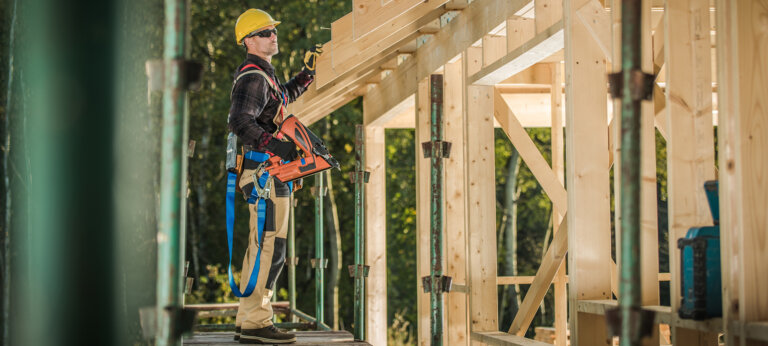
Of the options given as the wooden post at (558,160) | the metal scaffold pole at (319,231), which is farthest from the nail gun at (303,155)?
the metal scaffold pole at (319,231)

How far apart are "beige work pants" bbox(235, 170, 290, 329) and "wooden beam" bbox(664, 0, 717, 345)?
8.44 ft

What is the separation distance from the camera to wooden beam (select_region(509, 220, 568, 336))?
555 centimetres

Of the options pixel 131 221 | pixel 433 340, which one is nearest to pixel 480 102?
pixel 433 340

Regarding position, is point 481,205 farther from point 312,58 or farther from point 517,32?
point 312,58

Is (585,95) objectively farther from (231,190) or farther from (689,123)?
(231,190)

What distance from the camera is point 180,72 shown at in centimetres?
259

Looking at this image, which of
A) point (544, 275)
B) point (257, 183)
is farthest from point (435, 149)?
point (257, 183)

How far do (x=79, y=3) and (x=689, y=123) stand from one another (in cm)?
277

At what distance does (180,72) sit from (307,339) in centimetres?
405

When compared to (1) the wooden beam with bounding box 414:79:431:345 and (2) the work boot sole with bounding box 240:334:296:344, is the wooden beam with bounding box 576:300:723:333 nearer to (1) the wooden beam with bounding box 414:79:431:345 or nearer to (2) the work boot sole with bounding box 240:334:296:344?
(2) the work boot sole with bounding box 240:334:296:344

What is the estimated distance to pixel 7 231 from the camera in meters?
2.07

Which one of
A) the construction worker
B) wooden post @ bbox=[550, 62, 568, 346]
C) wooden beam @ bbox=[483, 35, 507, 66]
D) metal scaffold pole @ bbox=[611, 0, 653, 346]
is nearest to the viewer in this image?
metal scaffold pole @ bbox=[611, 0, 653, 346]

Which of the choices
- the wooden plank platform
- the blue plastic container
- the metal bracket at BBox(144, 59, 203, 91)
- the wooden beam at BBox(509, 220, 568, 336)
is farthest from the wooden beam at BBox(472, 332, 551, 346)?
→ the metal bracket at BBox(144, 59, 203, 91)

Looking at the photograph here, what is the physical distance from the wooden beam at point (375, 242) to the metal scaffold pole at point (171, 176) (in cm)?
748
